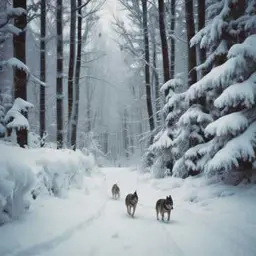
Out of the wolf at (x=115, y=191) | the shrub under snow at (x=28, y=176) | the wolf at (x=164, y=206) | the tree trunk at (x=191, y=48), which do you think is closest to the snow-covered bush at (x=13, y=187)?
the shrub under snow at (x=28, y=176)

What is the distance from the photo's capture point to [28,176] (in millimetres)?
5539

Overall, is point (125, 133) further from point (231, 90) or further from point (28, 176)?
point (28, 176)

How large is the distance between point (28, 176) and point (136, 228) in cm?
276

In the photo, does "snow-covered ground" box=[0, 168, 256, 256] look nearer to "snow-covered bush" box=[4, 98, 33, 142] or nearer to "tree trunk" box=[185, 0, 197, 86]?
"snow-covered bush" box=[4, 98, 33, 142]

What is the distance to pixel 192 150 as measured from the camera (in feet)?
34.8

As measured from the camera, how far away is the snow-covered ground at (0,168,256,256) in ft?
15.9

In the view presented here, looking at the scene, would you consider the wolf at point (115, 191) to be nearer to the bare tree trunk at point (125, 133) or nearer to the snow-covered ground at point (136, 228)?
the snow-covered ground at point (136, 228)

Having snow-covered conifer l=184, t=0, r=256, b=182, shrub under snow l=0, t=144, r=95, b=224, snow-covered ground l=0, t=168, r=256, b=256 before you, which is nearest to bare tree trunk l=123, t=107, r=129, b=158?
snow-covered conifer l=184, t=0, r=256, b=182

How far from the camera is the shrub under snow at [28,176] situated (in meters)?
5.06

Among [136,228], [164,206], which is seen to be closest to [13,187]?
[136,228]

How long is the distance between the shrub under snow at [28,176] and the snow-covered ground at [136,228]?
0.93 ft

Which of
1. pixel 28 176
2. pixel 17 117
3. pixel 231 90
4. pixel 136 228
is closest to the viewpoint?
pixel 28 176

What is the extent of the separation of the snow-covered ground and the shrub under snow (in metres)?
0.28

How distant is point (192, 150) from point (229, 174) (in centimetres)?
160
